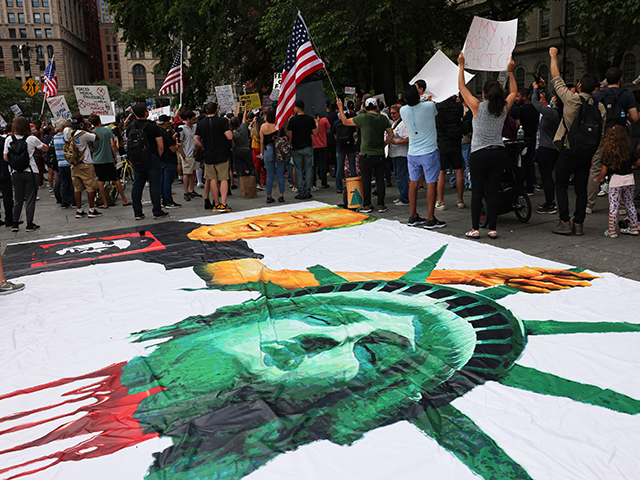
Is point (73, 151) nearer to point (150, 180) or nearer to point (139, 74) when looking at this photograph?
point (150, 180)

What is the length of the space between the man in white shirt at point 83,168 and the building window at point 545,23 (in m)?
38.1

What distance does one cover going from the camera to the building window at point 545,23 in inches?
1496

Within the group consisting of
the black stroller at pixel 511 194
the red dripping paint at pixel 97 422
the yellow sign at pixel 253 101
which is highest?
the yellow sign at pixel 253 101

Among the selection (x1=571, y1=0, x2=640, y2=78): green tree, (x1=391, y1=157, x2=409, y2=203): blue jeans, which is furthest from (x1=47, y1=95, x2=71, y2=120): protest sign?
(x1=571, y1=0, x2=640, y2=78): green tree

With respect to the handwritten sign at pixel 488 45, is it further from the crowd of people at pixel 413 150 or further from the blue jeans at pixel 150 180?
the blue jeans at pixel 150 180

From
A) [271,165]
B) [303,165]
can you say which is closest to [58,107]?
[271,165]

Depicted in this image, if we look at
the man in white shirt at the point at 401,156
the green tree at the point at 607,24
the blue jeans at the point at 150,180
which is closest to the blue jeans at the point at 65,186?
the blue jeans at the point at 150,180

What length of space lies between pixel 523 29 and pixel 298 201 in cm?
1882

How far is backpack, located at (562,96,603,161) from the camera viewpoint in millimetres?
6188

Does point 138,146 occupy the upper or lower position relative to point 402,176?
upper

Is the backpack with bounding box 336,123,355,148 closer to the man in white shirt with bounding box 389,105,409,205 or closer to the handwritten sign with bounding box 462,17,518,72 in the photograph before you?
the man in white shirt with bounding box 389,105,409,205

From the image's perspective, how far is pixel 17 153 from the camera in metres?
8.84

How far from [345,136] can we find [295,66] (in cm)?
197

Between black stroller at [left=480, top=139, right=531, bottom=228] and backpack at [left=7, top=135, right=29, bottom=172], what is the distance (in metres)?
7.87
